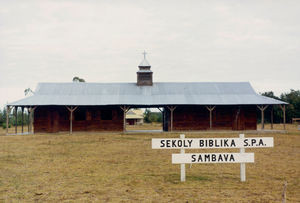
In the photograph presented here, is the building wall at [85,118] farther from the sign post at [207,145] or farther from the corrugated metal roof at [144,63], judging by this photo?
the sign post at [207,145]

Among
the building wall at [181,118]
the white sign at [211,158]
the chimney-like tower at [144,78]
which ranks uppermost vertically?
the chimney-like tower at [144,78]

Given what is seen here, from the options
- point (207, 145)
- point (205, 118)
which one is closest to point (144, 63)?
point (205, 118)

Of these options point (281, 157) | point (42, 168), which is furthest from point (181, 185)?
point (281, 157)

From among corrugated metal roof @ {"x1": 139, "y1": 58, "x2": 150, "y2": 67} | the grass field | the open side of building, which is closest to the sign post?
the grass field

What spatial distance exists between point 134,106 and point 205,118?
21.8ft

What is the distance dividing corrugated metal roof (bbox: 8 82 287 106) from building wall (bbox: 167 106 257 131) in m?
1.00

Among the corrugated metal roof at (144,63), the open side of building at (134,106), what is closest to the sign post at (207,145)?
the open side of building at (134,106)

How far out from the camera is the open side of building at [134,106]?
2881 centimetres

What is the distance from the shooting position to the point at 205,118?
3019cm

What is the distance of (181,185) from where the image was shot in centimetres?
752

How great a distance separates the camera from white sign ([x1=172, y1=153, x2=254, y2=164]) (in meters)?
7.71

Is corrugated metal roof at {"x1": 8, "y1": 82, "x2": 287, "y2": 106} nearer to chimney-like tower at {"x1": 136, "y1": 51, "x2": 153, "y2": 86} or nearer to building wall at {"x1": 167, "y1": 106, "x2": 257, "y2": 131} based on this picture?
chimney-like tower at {"x1": 136, "y1": 51, "x2": 153, "y2": 86}

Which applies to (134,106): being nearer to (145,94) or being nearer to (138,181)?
(145,94)

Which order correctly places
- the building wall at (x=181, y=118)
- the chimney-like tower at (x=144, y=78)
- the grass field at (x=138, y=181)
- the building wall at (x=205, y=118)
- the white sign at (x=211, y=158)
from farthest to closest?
the chimney-like tower at (x=144, y=78) < the building wall at (x=205, y=118) < the building wall at (x=181, y=118) < the white sign at (x=211, y=158) < the grass field at (x=138, y=181)
